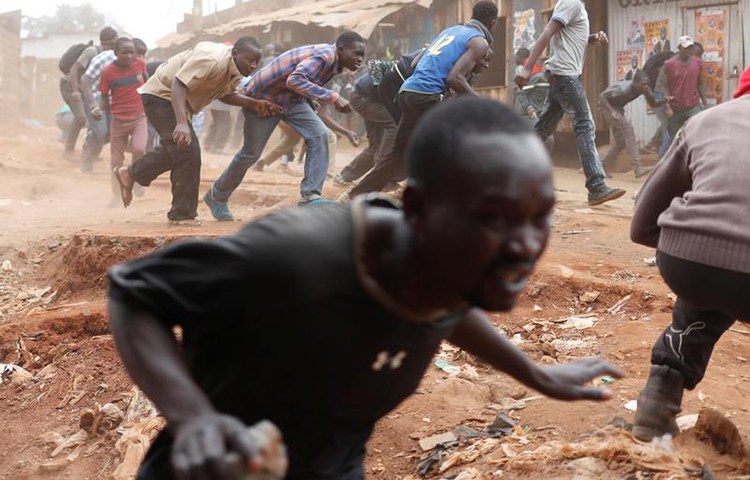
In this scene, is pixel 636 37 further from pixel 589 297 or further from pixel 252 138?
pixel 589 297

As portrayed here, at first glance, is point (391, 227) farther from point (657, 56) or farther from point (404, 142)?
point (657, 56)

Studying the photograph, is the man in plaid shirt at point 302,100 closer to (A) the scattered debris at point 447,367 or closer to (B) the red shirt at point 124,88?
(B) the red shirt at point 124,88

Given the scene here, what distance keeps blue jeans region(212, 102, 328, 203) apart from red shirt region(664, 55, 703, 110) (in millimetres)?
6659

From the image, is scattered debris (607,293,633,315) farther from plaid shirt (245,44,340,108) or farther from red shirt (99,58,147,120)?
red shirt (99,58,147,120)

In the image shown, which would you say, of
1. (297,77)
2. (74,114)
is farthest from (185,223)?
(74,114)

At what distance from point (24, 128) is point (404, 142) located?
17.7m

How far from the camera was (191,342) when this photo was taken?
5.98ft

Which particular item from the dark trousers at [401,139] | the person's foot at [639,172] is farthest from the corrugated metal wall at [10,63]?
the dark trousers at [401,139]

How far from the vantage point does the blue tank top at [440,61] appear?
734cm

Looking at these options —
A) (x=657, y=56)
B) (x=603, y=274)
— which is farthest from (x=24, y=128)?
(x=603, y=274)

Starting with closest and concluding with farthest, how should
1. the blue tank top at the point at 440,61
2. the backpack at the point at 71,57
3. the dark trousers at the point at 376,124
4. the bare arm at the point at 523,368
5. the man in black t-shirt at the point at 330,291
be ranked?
the man in black t-shirt at the point at 330,291 < the bare arm at the point at 523,368 < the blue tank top at the point at 440,61 < the dark trousers at the point at 376,124 < the backpack at the point at 71,57

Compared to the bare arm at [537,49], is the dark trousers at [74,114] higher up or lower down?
lower down

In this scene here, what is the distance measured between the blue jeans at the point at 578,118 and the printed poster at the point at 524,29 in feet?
23.0

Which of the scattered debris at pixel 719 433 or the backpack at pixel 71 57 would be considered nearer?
the scattered debris at pixel 719 433
